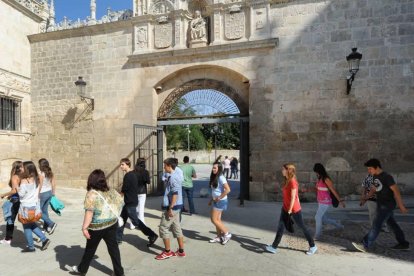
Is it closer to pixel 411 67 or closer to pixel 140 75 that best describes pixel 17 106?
pixel 140 75

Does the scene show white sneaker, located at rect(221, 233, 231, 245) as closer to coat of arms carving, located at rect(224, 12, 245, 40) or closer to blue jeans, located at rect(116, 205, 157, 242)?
blue jeans, located at rect(116, 205, 157, 242)

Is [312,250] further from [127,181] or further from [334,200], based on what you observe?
[127,181]

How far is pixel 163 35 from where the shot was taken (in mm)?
10938

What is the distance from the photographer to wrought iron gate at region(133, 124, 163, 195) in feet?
36.3

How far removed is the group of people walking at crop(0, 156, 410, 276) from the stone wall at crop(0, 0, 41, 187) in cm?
688

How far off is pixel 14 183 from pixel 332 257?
5.16 m

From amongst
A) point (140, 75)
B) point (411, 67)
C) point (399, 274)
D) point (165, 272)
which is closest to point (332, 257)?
point (399, 274)

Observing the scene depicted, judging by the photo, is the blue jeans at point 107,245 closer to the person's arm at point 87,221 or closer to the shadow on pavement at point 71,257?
the person's arm at point 87,221

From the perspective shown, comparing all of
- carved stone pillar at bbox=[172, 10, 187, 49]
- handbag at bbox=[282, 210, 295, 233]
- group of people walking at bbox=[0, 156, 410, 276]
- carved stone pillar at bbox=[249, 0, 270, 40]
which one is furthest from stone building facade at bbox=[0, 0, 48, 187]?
handbag at bbox=[282, 210, 295, 233]

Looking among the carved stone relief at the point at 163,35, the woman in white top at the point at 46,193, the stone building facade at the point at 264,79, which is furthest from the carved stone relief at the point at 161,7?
the woman in white top at the point at 46,193

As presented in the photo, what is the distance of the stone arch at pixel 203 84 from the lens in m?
10.4

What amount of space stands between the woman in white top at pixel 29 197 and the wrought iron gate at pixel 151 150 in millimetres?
5726

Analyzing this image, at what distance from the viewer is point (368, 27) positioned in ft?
29.3

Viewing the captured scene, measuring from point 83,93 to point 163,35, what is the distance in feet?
11.4
